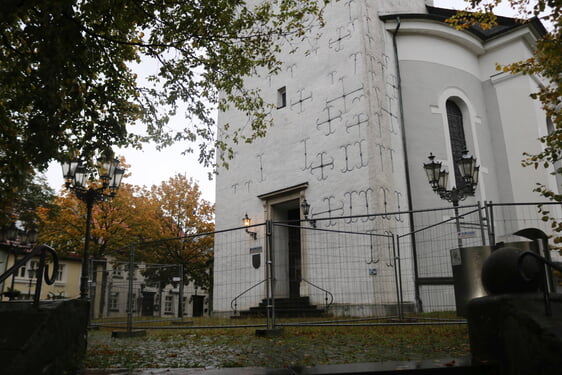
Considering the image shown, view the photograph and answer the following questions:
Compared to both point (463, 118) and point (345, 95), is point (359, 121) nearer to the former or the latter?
point (345, 95)

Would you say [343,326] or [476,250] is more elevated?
[476,250]

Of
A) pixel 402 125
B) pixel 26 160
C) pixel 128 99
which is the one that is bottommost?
pixel 26 160

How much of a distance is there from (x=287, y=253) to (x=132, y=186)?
19860 millimetres

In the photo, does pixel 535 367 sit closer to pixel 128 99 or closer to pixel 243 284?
pixel 128 99

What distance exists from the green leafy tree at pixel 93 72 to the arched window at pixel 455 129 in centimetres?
953

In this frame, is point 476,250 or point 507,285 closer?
point 507,285

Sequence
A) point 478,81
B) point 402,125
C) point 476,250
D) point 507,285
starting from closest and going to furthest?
point 507,285
point 476,250
point 402,125
point 478,81

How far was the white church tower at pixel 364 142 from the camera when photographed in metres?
13.0

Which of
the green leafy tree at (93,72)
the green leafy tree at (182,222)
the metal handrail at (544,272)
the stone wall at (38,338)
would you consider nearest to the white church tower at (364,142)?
the green leafy tree at (93,72)

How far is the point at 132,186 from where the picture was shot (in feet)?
95.5

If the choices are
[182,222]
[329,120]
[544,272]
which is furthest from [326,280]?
[182,222]

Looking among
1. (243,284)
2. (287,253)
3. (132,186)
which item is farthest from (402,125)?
(132,186)

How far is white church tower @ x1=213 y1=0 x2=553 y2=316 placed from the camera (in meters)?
13.0

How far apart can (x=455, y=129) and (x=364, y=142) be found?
180 inches
